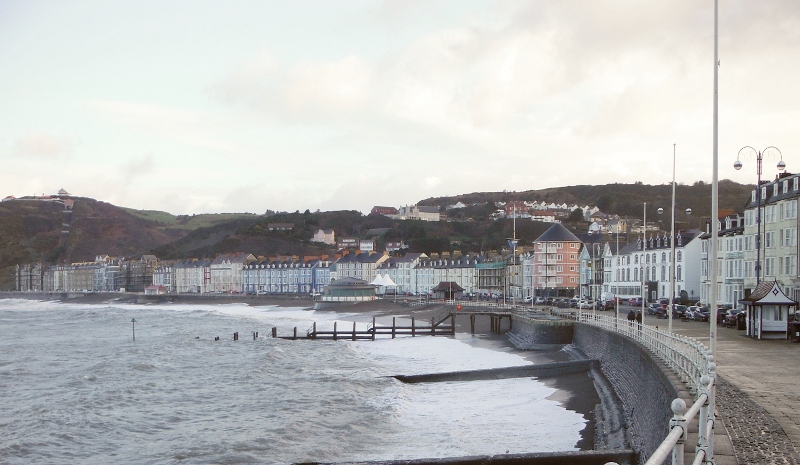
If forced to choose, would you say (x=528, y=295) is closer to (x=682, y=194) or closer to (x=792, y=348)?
(x=792, y=348)

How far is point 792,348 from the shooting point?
24.0 metres

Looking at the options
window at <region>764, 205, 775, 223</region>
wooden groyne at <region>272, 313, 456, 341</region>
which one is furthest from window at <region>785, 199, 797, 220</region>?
wooden groyne at <region>272, 313, 456, 341</region>

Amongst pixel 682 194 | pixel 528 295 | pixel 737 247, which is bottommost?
pixel 528 295

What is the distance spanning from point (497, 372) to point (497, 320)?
27.7 metres

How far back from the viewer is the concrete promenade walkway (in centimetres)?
954

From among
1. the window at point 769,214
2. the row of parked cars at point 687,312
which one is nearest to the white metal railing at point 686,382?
the row of parked cars at point 687,312

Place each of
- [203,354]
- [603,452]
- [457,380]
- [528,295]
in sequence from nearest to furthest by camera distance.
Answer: [603,452], [457,380], [203,354], [528,295]

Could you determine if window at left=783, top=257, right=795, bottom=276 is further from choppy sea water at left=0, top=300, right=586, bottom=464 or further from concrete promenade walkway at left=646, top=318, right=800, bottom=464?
concrete promenade walkway at left=646, top=318, right=800, bottom=464

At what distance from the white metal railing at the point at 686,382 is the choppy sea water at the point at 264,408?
10.7ft

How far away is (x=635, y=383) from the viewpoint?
20.0 metres

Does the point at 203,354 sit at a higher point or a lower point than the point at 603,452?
lower

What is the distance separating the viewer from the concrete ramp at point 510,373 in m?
30.0

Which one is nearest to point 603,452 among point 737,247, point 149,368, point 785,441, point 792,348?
point 785,441

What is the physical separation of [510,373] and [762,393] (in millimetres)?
16225
